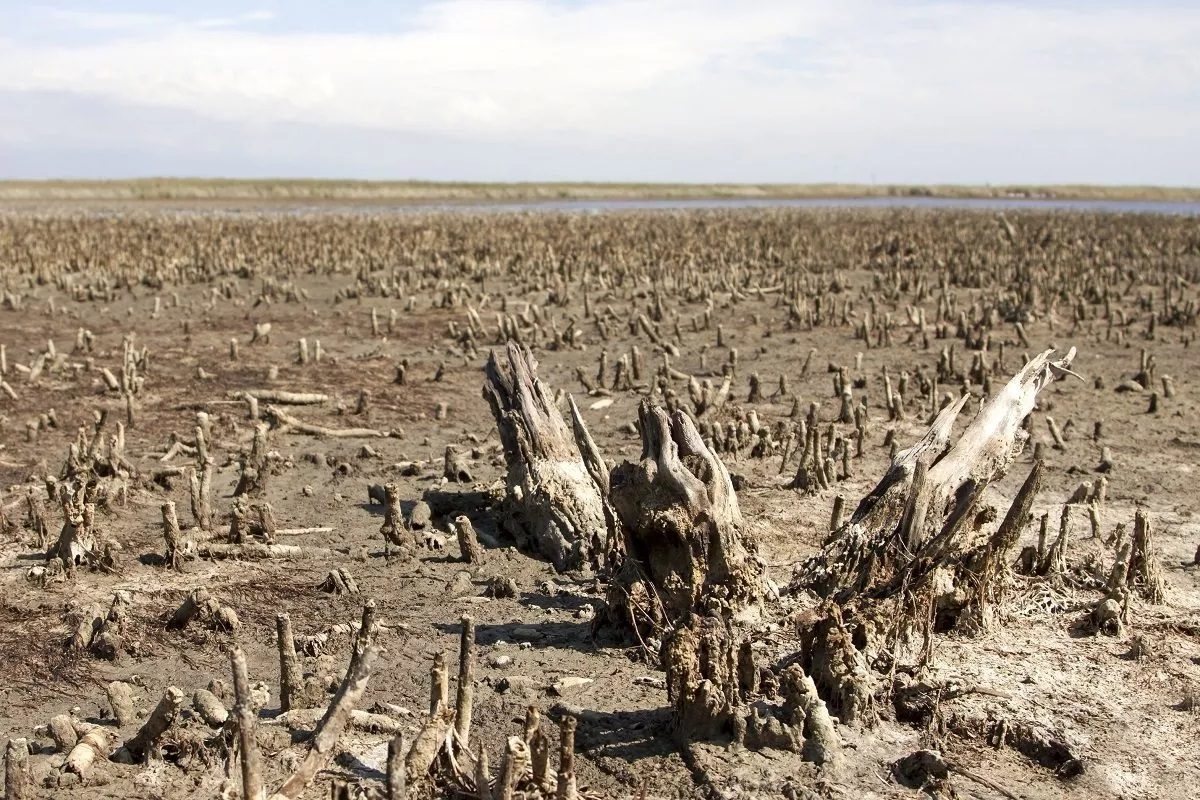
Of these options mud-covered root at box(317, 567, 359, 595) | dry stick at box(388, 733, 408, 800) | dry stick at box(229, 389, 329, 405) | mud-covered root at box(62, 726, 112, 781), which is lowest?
mud-covered root at box(62, 726, 112, 781)

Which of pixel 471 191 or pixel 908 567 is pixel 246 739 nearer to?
pixel 908 567

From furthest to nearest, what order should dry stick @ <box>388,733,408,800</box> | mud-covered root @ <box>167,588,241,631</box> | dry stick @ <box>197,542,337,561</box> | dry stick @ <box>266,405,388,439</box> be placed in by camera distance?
dry stick @ <box>266,405,388,439</box>
dry stick @ <box>197,542,337,561</box>
mud-covered root @ <box>167,588,241,631</box>
dry stick @ <box>388,733,408,800</box>

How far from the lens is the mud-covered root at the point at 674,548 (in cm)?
517

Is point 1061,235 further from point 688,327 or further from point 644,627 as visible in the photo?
point 644,627

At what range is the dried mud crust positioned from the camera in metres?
4.40

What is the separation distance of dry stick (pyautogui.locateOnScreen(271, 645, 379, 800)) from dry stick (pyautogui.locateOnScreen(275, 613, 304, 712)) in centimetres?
51

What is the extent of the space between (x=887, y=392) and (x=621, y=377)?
2498 mm

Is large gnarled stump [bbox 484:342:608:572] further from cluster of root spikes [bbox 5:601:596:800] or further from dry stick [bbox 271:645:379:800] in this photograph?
dry stick [bbox 271:645:379:800]

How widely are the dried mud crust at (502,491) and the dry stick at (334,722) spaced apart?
20cm

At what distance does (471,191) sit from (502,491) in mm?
65208

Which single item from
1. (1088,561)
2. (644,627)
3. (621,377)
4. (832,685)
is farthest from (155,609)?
(621,377)

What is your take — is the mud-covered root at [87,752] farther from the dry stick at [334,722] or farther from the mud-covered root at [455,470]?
the mud-covered root at [455,470]

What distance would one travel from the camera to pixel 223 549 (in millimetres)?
6238

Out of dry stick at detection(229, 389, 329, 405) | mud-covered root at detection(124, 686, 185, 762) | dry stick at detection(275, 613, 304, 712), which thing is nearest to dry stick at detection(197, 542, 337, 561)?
dry stick at detection(275, 613, 304, 712)
